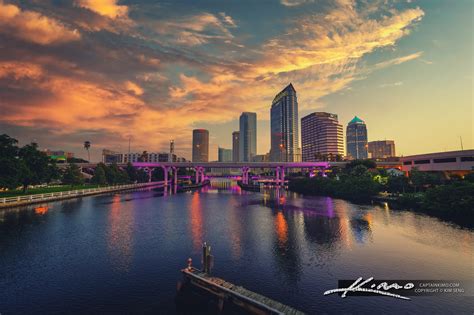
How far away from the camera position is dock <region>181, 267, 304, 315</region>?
15.3 m

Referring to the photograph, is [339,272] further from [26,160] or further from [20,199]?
[26,160]

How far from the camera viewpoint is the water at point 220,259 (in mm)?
19672

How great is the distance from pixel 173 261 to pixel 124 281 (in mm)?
6115

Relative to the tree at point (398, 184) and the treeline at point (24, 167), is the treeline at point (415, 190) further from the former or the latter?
the treeline at point (24, 167)

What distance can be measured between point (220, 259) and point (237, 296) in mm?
12957

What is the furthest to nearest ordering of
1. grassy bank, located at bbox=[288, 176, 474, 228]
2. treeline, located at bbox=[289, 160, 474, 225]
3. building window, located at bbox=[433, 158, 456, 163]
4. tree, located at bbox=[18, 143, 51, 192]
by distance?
building window, located at bbox=[433, 158, 456, 163] < tree, located at bbox=[18, 143, 51, 192] < treeline, located at bbox=[289, 160, 474, 225] < grassy bank, located at bbox=[288, 176, 474, 228]

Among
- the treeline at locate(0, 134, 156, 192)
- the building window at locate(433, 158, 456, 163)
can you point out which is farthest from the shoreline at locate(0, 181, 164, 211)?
the building window at locate(433, 158, 456, 163)

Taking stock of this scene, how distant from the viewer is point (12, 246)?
3194cm

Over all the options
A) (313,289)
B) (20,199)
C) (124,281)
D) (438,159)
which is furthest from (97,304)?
(438,159)
